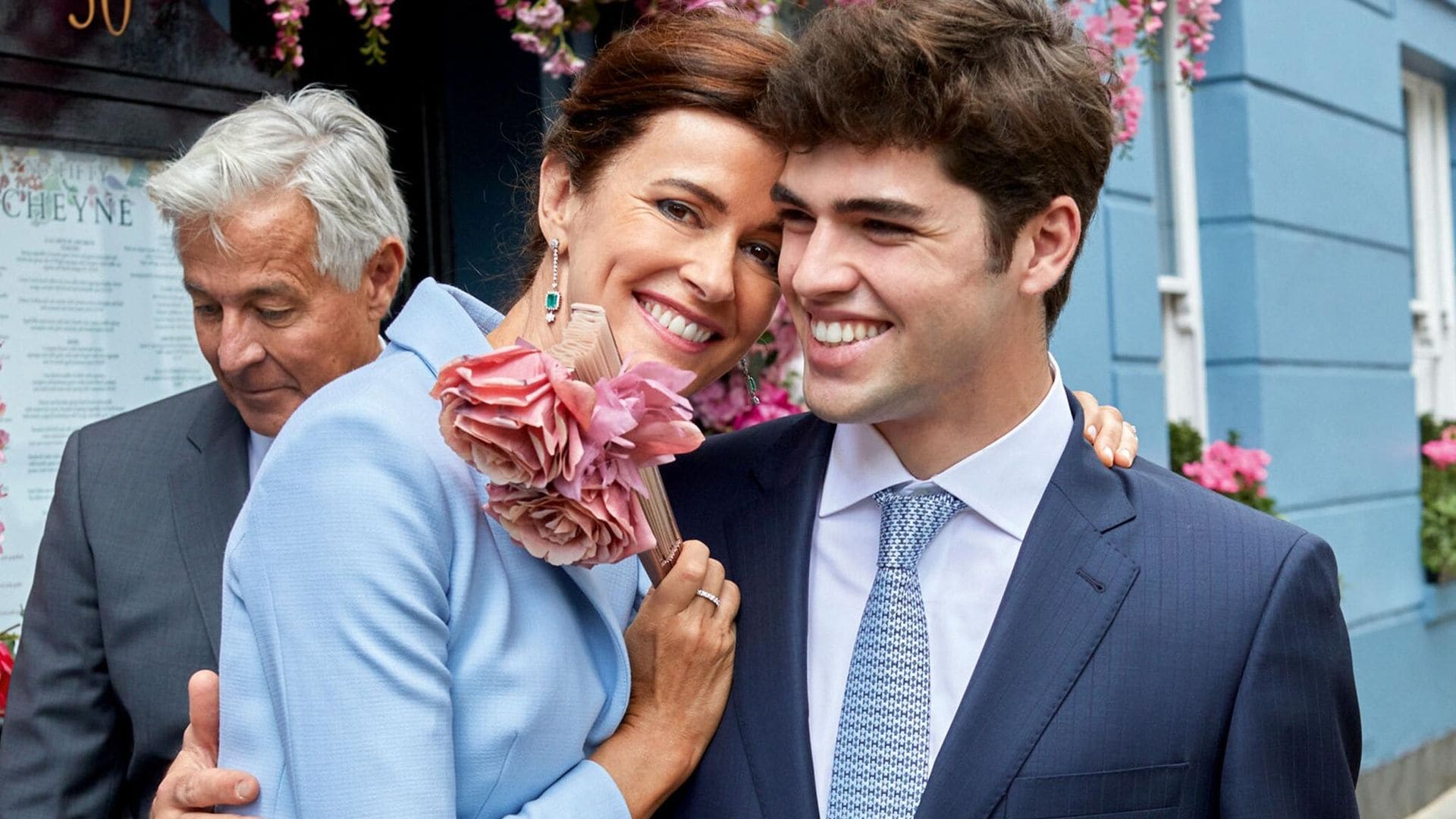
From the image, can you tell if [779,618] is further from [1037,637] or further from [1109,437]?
[1109,437]

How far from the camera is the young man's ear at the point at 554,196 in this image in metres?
2.36

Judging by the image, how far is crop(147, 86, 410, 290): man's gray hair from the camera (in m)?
2.87

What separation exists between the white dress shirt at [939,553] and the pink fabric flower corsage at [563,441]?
0.46 meters

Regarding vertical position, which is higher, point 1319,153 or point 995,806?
point 1319,153

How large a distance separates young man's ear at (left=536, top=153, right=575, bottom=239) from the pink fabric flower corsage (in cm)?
61

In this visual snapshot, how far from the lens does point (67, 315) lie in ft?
11.3

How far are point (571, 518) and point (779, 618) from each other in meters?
0.53

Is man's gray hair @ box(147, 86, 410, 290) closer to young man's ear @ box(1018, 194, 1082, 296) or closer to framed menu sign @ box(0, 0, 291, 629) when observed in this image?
framed menu sign @ box(0, 0, 291, 629)

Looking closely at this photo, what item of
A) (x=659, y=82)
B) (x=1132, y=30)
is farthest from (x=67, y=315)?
(x=1132, y=30)

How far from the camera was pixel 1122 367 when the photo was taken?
5902 millimetres

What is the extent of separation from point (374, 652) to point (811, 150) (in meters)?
0.91

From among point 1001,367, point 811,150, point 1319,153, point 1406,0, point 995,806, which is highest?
point 1406,0

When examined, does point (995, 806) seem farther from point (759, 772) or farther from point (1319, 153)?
point (1319, 153)

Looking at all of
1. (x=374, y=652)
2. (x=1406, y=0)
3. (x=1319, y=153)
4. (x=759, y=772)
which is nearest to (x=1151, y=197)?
(x=1319, y=153)
